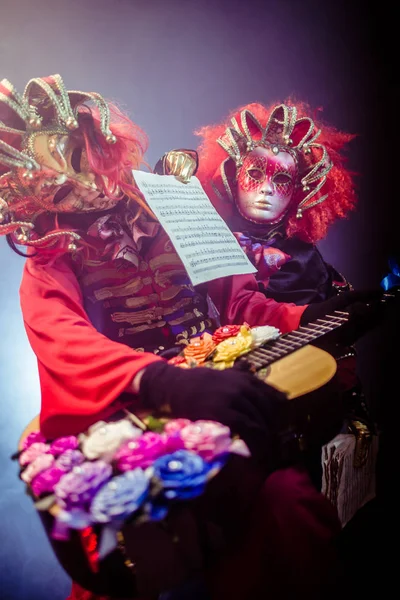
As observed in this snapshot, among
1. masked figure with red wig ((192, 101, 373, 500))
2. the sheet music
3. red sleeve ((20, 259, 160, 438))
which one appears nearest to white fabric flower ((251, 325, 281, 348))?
the sheet music

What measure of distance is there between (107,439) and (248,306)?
2.27 feet

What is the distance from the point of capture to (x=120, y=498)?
0.55 meters

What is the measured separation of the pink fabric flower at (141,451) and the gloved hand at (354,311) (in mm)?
550

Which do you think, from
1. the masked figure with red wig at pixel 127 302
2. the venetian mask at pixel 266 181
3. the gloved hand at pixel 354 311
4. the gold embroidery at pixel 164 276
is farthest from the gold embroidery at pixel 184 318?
the venetian mask at pixel 266 181

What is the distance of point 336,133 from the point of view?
1457 mm

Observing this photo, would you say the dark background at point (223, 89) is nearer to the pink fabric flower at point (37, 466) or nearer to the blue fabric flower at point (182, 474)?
the pink fabric flower at point (37, 466)

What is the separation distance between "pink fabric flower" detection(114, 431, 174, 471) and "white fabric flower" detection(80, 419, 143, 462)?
0.01 metres

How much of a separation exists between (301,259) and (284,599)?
3.32 ft

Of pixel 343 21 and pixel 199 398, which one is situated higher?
pixel 343 21

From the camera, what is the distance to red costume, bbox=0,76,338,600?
0.74m

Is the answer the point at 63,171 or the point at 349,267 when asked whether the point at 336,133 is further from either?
the point at 63,171

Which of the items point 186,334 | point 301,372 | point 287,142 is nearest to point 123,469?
point 301,372

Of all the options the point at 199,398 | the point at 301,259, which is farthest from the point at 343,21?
the point at 199,398

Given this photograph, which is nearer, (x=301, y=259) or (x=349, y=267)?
(x=301, y=259)
